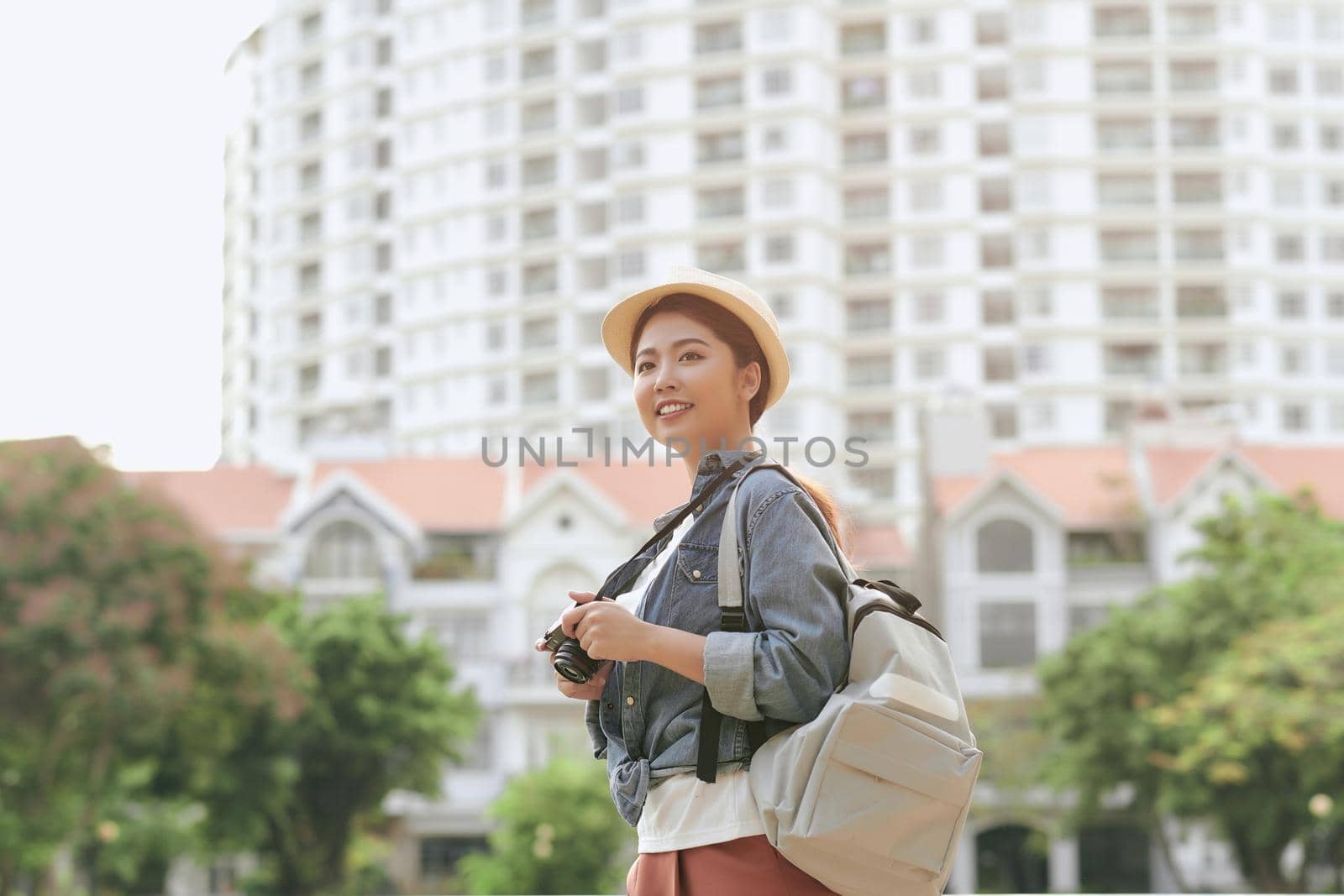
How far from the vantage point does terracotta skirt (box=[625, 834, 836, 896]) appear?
2.30m

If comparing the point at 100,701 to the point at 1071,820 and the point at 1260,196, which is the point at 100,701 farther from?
the point at 1260,196

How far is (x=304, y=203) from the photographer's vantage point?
6225 cm

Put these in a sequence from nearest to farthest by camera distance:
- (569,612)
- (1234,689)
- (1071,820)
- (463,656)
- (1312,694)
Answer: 1. (569,612)
2. (1312,694)
3. (1234,689)
4. (1071,820)
5. (463,656)

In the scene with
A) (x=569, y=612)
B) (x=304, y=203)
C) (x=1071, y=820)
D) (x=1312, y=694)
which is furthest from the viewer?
(x=304, y=203)

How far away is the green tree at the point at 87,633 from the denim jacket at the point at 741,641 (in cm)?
2145

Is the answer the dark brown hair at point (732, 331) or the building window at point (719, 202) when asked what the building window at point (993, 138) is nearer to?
the building window at point (719, 202)

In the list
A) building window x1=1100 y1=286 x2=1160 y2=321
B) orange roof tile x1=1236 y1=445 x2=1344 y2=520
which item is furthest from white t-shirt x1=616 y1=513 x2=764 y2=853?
building window x1=1100 y1=286 x2=1160 y2=321

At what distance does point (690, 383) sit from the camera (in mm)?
2598

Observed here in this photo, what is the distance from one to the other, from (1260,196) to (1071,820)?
32.2 meters

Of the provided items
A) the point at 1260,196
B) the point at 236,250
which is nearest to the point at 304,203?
the point at 236,250

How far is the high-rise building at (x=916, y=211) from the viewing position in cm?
5438

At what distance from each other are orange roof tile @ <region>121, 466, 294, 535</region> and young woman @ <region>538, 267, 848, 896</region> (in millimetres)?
35946

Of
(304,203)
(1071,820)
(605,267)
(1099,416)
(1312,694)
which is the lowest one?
(1071,820)

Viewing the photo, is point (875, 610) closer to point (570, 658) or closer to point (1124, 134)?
point (570, 658)
